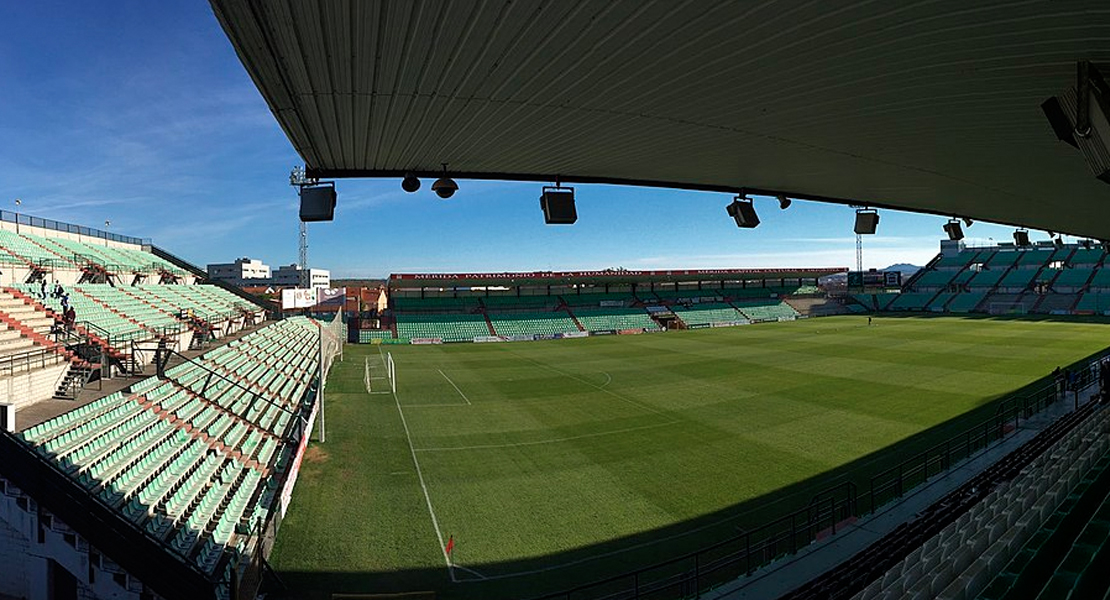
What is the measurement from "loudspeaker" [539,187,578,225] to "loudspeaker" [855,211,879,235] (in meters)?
5.86

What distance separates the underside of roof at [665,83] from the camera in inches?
115

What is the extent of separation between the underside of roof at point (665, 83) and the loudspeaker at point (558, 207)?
287mm

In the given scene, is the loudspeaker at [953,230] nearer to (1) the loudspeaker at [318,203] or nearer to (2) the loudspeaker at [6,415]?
(1) the loudspeaker at [318,203]

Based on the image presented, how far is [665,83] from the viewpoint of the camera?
12.6 ft

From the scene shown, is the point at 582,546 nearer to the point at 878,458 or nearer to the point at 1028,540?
the point at 1028,540

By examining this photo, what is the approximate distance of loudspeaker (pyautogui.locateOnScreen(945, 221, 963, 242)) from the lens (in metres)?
10.0

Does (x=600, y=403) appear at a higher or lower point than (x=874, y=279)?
lower

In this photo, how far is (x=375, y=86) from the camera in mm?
3740

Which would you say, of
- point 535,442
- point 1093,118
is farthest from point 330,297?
point 1093,118

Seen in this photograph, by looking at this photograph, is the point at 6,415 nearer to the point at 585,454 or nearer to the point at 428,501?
the point at 428,501

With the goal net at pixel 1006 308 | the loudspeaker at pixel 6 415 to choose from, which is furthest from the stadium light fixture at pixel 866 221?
the goal net at pixel 1006 308

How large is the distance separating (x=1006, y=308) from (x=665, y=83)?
6828 cm

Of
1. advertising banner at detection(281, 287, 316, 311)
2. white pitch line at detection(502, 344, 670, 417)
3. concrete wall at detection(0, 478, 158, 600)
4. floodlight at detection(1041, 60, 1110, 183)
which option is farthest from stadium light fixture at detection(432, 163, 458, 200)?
advertising banner at detection(281, 287, 316, 311)

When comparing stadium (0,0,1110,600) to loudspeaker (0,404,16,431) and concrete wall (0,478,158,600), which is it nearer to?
concrete wall (0,478,158,600)
